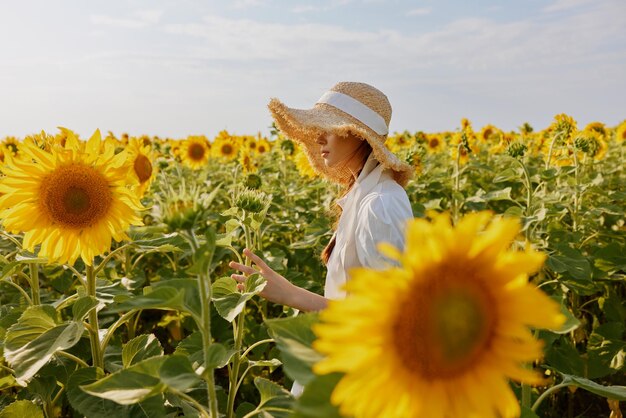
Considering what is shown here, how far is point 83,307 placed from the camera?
6.03 feet

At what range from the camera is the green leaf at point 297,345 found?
3.11 feet

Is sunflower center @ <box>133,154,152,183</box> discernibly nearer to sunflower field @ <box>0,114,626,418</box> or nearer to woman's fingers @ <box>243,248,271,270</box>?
sunflower field @ <box>0,114,626,418</box>

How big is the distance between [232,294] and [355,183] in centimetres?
80

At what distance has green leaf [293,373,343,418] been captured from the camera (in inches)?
32.9

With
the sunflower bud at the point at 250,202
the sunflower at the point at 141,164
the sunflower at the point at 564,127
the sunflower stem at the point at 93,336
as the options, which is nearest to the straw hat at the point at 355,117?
the sunflower bud at the point at 250,202

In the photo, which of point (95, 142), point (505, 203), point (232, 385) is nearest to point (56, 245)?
point (95, 142)

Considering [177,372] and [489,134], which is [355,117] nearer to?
[177,372]

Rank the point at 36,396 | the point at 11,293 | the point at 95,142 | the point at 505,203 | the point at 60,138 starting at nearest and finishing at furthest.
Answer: the point at 95,142, the point at 36,396, the point at 60,138, the point at 11,293, the point at 505,203

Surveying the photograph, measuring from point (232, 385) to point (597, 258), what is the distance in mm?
2703

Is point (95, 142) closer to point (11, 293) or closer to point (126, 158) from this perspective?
point (126, 158)

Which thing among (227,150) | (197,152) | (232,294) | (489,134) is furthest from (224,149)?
(232,294)

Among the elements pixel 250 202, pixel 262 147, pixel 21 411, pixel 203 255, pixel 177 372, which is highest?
pixel 203 255

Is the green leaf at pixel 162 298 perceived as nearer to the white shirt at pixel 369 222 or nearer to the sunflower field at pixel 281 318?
the sunflower field at pixel 281 318

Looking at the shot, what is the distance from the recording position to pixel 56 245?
2152 mm
